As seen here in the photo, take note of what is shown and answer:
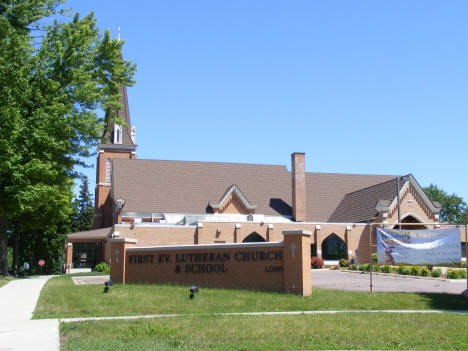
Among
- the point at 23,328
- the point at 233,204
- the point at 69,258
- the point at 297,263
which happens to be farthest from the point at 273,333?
the point at 69,258

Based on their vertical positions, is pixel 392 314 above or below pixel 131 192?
below

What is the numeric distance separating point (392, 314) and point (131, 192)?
1392 inches

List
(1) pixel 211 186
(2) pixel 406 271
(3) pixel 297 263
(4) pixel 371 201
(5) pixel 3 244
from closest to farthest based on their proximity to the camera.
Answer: (3) pixel 297 263
(2) pixel 406 271
(5) pixel 3 244
(4) pixel 371 201
(1) pixel 211 186

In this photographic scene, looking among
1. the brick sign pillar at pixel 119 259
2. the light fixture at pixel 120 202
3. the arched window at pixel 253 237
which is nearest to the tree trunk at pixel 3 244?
the brick sign pillar at pixel 119 259

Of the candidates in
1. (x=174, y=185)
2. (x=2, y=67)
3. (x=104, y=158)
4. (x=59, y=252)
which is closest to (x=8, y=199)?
(x=2, y=67)

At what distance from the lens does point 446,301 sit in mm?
15984

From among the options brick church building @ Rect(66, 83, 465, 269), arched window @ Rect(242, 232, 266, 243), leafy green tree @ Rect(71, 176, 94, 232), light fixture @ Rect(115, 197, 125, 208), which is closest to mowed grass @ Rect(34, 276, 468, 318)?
brick church building @ Rect(66, 83, 465, 269)

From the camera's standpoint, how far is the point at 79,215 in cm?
6756

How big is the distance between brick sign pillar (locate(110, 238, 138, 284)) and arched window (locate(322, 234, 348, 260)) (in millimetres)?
25036

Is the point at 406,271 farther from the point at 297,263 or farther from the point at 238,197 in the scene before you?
the point at 238,197

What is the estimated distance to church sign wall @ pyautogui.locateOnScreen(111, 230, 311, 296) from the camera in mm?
17344

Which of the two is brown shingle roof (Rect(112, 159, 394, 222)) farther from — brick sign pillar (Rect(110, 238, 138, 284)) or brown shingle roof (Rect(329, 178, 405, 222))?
brick sign pillar (Rect(110, 238, 138, 284))

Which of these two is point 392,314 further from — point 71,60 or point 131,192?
point 131,192

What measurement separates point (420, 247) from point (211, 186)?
3256 cm
